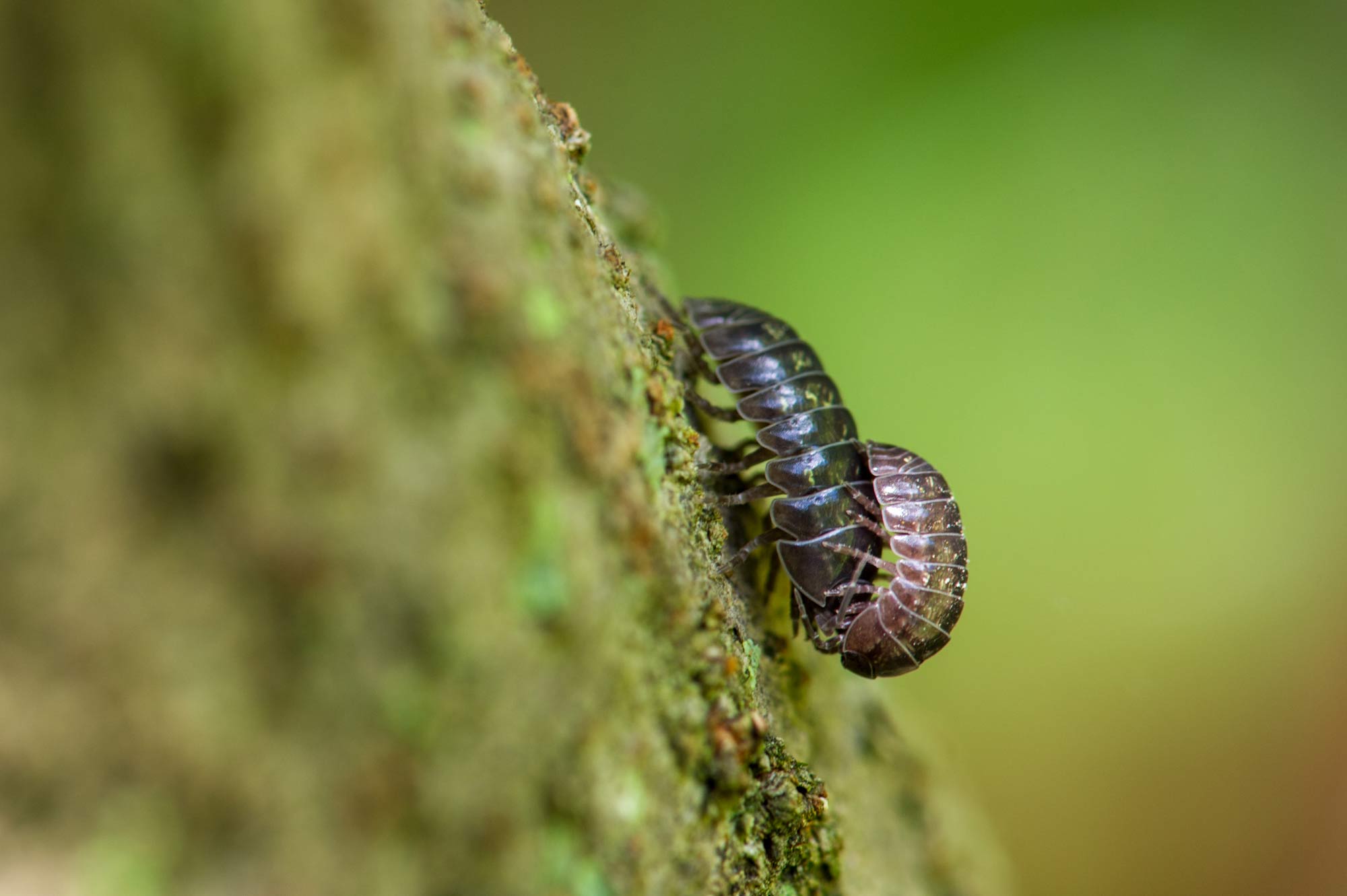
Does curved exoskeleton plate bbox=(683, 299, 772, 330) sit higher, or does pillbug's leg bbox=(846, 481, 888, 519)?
curved exoskeleton plate bbox=(683, 299, 772, 330)

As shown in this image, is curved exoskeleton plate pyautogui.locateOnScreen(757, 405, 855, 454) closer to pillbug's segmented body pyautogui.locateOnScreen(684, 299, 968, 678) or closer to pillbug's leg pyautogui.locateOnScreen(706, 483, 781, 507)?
pillbug's segmented body pyautogui.locateOnScreen(684, 299, 968, 678)

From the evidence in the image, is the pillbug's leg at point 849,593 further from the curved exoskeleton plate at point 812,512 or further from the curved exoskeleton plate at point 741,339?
the curved exoskeleton plate at point 741,339

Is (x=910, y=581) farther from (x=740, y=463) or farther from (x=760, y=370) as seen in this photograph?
(x=760, y=370)

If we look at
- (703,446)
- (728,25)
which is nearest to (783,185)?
(728,25)

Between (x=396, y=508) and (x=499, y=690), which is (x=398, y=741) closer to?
(x=499, y=690)

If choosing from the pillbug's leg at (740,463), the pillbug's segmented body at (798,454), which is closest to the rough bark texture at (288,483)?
the pillbug's leg at (740,463)

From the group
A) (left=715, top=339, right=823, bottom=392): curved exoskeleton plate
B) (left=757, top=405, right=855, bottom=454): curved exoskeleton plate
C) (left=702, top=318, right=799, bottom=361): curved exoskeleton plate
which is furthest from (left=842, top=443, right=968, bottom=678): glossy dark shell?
(left=702, top=318, right=799, bottom=361): curved exoskeleton plate

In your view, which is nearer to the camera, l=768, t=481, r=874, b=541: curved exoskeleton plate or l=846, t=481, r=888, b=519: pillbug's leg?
l=768, t=481, r=874, b=541: curved exoskeleton plate
